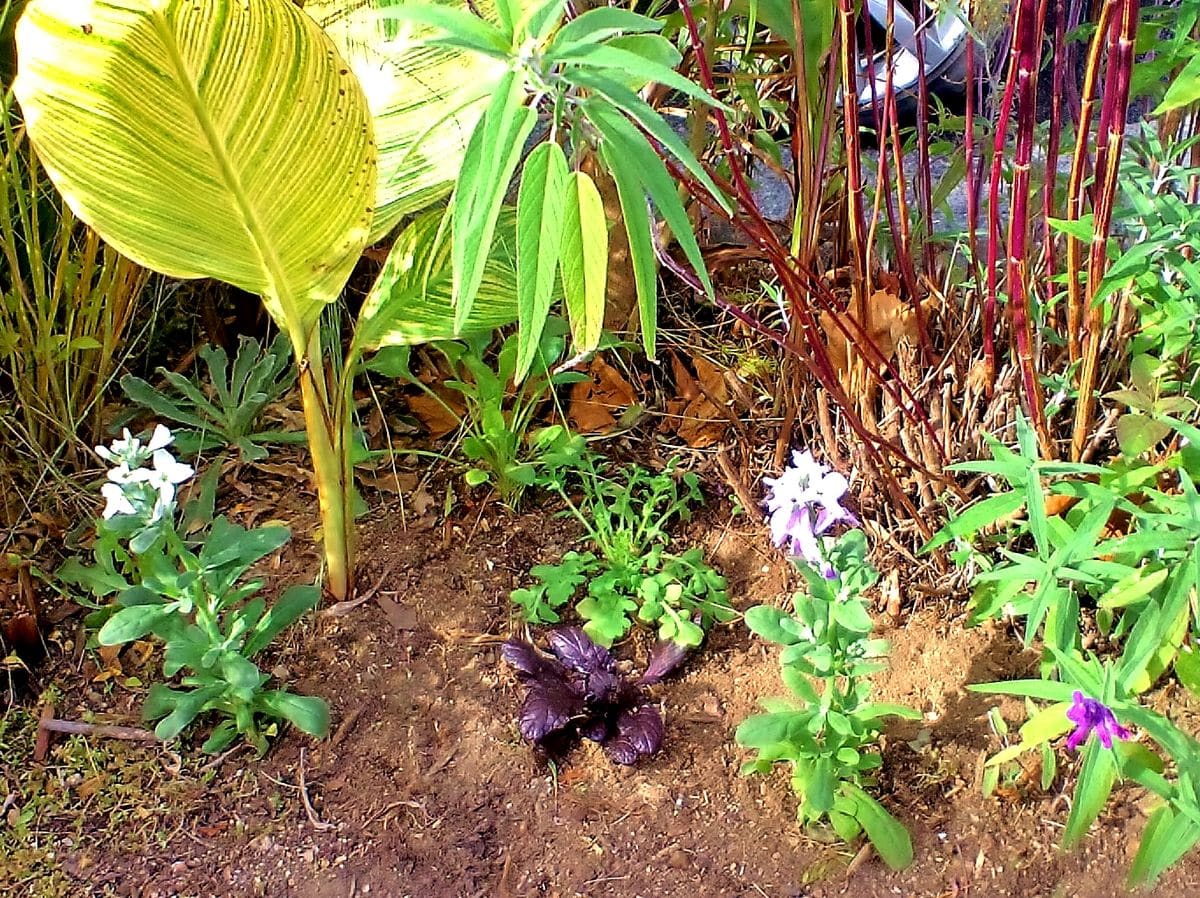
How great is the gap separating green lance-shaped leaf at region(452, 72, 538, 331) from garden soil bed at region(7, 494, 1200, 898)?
2.45 ft

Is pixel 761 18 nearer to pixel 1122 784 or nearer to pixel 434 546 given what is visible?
pixel 434 546

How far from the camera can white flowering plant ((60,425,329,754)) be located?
112 cm

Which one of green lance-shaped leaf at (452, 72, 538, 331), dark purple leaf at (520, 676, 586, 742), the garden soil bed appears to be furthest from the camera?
dark purple leaf at (520, 676, 586, 742)

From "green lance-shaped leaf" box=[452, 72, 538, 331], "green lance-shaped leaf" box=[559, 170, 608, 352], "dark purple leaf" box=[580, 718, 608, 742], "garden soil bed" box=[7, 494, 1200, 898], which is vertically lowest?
"garden soil bed" box=[7, 494, 1200, 898]

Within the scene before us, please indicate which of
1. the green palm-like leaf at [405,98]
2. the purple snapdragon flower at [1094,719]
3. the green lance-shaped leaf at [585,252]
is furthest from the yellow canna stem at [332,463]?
the purple snapdragon flower at [1094,719]

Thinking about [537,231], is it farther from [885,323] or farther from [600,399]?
[600,399]

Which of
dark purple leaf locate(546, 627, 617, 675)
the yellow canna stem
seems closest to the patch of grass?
the yellow canna stem

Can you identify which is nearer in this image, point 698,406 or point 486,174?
point 486,174

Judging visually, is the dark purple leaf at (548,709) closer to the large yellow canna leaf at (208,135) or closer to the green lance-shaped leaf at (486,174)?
the large yellow canna leaf at (208,135)

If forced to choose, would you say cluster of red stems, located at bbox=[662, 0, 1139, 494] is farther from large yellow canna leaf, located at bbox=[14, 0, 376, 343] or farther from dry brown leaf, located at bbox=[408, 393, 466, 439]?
dry brown leaf, located at bbox=[408, 393, 466, 439]

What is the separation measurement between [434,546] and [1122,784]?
0.94m

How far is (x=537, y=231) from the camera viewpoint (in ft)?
2.47

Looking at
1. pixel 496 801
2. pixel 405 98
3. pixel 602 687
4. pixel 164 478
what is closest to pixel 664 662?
pixel 602 687

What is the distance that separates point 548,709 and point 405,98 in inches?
29.2
